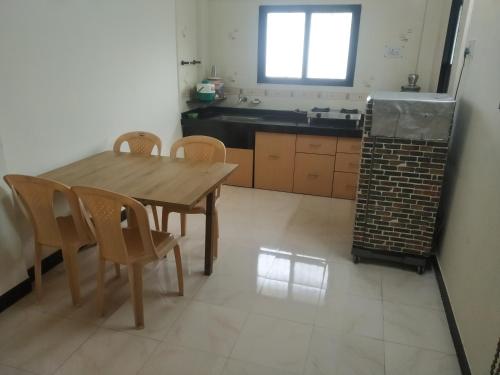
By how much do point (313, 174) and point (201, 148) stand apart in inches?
64.4

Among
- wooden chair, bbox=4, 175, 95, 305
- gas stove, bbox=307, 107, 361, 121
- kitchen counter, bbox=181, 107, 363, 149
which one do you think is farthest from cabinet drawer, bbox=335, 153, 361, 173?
wooden chair, bbox=4, 175, 95, 305

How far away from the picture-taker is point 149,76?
3535 mm

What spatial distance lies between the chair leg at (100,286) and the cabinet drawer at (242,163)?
8.06ft

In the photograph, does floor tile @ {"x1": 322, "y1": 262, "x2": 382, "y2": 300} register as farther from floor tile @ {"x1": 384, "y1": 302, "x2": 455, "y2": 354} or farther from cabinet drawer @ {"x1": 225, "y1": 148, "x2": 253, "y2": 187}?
cabinet drawer @ {"x1": 225, "y1": 148, "x2": 253, "y2": 187}

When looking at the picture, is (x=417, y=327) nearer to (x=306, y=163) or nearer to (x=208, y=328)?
(x=208, y=328)

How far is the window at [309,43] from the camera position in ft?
13.4

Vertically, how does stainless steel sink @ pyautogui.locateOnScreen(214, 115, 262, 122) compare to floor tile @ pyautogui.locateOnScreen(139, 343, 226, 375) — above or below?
above

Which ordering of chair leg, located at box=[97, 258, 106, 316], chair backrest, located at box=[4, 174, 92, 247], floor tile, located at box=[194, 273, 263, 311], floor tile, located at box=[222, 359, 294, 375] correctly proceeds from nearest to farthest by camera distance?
floor tile, located at box=[222, 359, 294, 375] → chair backrest, located at box=[4, 174, 92, 247] → chair leg, located at box=[97, 258, 106, 316] → floor tile, located at box=[194, 273, 263, 311]

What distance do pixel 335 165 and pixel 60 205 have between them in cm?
272

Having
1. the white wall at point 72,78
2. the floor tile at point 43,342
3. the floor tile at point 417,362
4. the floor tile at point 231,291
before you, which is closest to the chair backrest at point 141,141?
the white wall at point 72,78

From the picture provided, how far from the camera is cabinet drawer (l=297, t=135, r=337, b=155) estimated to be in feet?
13.0

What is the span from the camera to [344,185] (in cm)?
407

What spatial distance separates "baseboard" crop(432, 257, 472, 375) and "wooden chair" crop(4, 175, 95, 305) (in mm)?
2061

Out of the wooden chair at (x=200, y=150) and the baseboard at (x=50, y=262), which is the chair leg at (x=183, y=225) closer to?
the wooden chair at (x=200, y=150)
